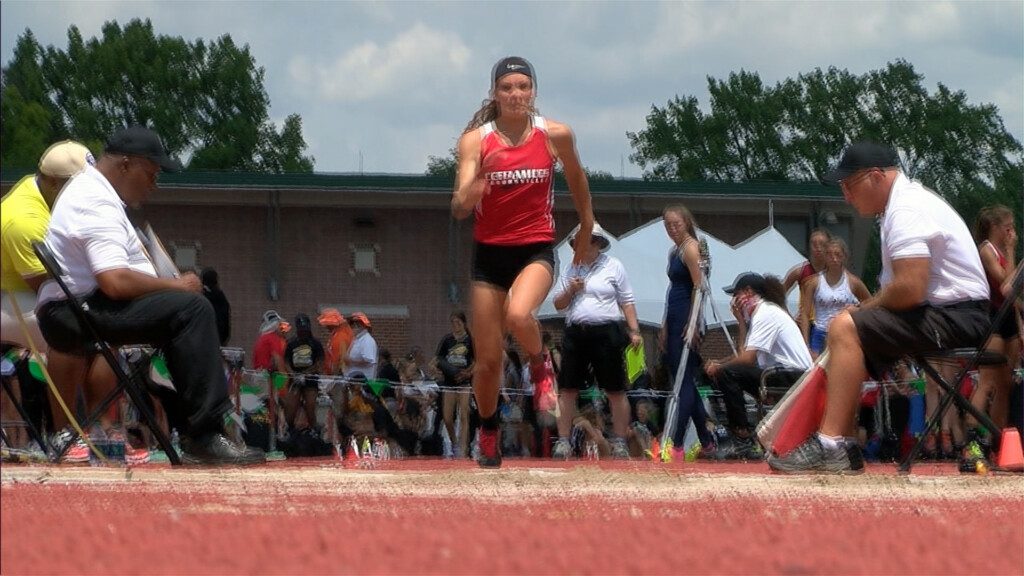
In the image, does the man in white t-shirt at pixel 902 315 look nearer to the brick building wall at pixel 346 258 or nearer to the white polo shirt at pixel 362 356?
the white polo shirt at pixel 362 356

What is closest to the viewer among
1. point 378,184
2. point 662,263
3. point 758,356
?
point 758,356

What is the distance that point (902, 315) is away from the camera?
7.95 m

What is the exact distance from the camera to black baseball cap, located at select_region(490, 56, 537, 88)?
877cm

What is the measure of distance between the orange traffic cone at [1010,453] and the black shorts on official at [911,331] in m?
0.68

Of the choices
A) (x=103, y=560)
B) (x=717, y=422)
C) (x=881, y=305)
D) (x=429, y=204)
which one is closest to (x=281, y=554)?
(x=103, y=560)

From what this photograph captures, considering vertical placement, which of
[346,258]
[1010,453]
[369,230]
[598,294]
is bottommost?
[1010,453]

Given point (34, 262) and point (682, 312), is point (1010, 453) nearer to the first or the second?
point (682, 312)

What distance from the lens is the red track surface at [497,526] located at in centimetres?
382

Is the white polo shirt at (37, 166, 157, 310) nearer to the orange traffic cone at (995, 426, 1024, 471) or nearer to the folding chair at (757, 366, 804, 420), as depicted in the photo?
the orange traffic cone at (995, 426, 1024, 471)

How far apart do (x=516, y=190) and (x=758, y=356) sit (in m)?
4.62

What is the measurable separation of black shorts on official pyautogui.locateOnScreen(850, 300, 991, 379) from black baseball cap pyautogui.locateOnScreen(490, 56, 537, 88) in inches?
85.3

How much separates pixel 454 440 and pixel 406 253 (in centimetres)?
2006

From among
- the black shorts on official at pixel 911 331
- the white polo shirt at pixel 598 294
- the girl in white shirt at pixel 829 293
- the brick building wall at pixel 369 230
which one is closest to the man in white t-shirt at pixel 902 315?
the black shorts on official at pixel 911 331

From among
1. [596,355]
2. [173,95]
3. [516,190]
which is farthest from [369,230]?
[173,95]
